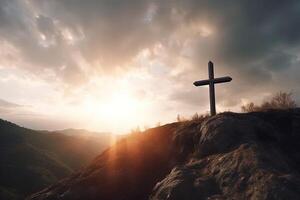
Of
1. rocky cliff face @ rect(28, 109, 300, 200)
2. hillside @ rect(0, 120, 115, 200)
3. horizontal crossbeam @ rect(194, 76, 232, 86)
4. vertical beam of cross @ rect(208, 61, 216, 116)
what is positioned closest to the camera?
rocky cliff face @ rect(28, 109, 300, 200)

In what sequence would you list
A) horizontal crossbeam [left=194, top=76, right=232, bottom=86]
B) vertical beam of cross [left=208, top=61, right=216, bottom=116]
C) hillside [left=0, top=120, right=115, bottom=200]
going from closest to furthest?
horizontal crossbeam [left=194, top=76, right=232, bottom=86], vertical beam of cross [left=208, top=61, right=216, bottom=116], hillside [left=0, top=120, right=115, bottom=200]

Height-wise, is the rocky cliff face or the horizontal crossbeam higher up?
the horizontal crossbeam

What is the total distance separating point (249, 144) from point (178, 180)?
314 centimetres

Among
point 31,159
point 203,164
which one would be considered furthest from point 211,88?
point 31,159

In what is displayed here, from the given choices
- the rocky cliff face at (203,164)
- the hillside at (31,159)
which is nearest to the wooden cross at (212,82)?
the rocky cliff face at (203,164)

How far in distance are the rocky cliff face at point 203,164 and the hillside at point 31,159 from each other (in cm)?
9846

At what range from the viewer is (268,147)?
13.0 meters

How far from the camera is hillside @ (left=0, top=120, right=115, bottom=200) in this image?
393 feet

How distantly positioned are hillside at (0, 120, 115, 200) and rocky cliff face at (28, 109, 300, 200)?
323 ft

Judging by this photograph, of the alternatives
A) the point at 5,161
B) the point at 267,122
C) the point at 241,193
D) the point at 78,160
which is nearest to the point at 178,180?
the point at 241,193

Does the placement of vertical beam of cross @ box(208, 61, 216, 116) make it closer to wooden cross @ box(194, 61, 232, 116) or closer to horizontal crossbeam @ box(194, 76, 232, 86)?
wooden cross @ box(194, 61, 232, 116)

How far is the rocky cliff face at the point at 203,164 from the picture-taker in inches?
408

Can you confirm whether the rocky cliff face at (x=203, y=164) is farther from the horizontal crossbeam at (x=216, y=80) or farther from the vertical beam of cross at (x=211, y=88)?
the horizontal crossbeam at (x=216, y=80)

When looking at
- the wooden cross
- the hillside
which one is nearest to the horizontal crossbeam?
the wooden cross
